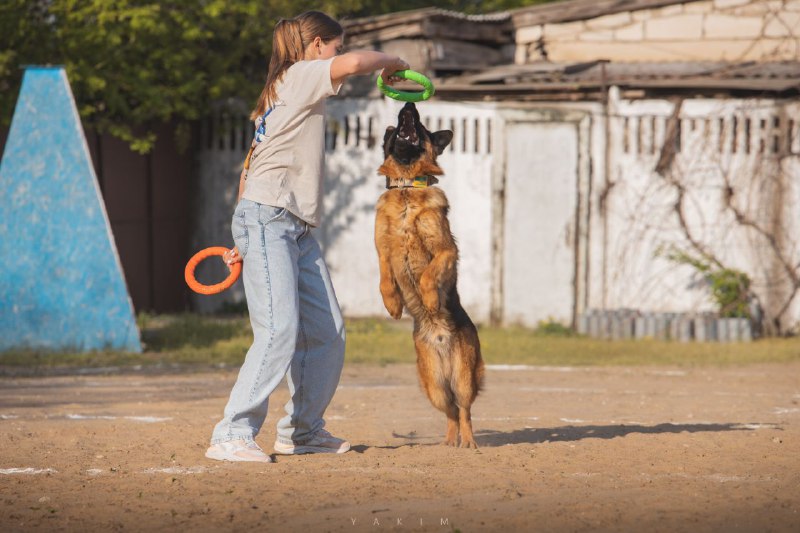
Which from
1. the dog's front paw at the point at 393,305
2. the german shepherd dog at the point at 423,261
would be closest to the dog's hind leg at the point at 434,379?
the german shepherd dog at the point at 423,261

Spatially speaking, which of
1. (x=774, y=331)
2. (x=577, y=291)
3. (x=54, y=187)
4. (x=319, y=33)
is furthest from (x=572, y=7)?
(x=319, y=33)

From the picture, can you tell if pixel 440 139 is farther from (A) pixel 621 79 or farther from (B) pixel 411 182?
A: (A) pixel 621 79

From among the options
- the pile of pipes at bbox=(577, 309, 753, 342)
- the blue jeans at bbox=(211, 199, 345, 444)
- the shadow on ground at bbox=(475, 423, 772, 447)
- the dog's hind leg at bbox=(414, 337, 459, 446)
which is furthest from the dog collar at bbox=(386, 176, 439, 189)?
the pile of pipes at bbox=(577, 309, 753, 342)

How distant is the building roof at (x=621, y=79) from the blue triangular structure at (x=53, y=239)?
5.16m

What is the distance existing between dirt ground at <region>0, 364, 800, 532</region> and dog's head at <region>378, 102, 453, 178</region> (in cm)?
164

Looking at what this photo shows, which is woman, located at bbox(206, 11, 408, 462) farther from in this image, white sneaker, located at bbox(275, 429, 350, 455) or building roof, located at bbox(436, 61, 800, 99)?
building roof, located at bbox(436, 61, 800, 99)

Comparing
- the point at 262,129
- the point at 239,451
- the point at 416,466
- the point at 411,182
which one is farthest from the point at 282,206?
the point at 416,466

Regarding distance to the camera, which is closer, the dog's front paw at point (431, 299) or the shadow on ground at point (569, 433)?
the dog's front paw at point (431, 299)

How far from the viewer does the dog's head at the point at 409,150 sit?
7227mm

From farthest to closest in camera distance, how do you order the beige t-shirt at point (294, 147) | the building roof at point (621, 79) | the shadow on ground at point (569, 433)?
the building roof at point (621, 79) → the shadow on ground at point (569, 433) → the beige t-shirt at point (294, 147)

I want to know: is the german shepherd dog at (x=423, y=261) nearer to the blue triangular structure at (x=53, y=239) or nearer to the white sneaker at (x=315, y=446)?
the white sneaker at (x=315, y=446)

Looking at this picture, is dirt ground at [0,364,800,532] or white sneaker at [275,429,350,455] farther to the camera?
white sneaker at [275,429,350,455]

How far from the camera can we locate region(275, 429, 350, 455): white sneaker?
6.94m

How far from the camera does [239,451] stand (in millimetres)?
6492
